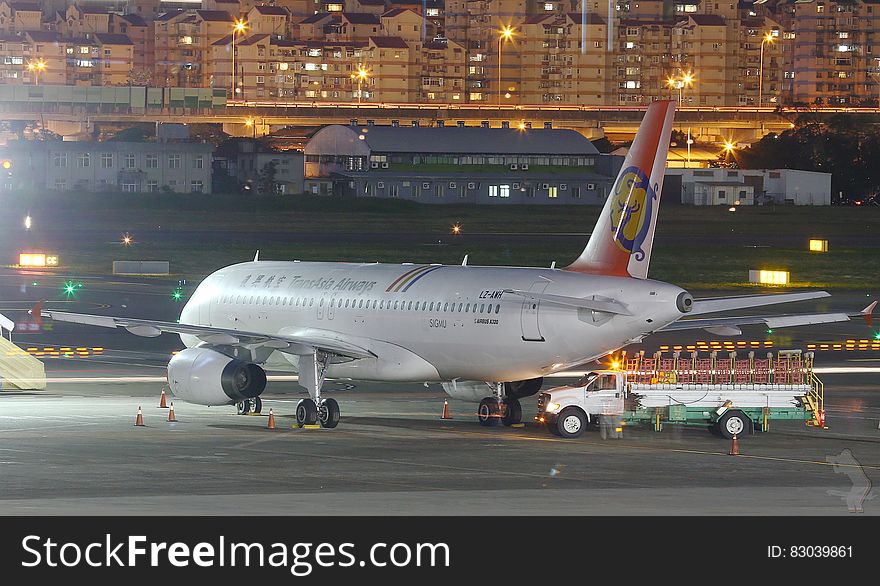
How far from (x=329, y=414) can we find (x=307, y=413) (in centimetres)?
57

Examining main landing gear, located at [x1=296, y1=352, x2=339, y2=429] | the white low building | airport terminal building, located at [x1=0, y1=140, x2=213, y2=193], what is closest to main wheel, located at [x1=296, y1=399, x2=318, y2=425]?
main landing gear, located at [x1=296, y1=352, x2=339, y2=429]

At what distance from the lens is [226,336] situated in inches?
1662

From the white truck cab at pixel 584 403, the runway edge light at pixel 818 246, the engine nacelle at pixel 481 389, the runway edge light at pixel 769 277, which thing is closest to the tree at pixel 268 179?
the runway edge light at pixel 818 246

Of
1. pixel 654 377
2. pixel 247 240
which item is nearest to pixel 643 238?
pixel 654 377

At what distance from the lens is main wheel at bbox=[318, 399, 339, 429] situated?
41.2m

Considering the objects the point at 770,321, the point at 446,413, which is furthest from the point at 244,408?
the point at 770,321

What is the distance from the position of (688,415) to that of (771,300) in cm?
397

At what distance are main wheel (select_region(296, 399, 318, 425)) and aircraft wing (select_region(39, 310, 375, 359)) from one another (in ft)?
4.83

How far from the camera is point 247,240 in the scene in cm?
12056

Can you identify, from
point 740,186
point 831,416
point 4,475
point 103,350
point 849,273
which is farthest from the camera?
point 740,186

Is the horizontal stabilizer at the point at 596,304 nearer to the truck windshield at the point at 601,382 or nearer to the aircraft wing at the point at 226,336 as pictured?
the truck windshield at the point at 601,382

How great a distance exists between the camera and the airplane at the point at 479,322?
39.3m

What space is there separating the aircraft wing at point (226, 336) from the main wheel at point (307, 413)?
147cm
